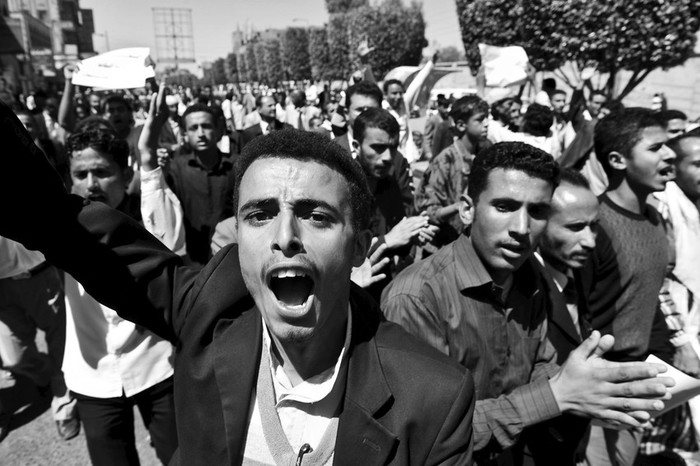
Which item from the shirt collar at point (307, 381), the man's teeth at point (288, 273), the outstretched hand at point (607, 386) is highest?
the man's teeth at point (288, 273)

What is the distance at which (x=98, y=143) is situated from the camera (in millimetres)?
2682

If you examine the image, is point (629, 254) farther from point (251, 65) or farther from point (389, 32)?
point (251, 65)

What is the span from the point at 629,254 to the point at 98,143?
9.32ft

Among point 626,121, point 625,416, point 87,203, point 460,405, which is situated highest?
point 626,121

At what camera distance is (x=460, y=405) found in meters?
1.33

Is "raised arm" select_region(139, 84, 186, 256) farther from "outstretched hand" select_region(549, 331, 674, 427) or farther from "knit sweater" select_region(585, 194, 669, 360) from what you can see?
"knit sweater" select_region(585, 194, 669, 360)

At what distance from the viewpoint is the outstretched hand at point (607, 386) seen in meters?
1.54

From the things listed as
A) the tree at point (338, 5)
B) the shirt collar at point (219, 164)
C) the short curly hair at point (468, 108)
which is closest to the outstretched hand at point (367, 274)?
the shirt collar at point (219, 164)

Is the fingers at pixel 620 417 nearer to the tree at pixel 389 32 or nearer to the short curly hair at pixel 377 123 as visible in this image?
Answer: the short curly hair at pixel 377 123

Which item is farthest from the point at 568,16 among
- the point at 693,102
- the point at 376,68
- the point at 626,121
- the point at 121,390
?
the point at 376,68

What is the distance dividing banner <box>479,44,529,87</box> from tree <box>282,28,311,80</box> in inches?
2481

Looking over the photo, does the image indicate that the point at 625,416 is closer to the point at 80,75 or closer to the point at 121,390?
the point at 121,390

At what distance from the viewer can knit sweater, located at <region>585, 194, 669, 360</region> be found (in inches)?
109

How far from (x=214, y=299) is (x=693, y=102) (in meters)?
26.1
